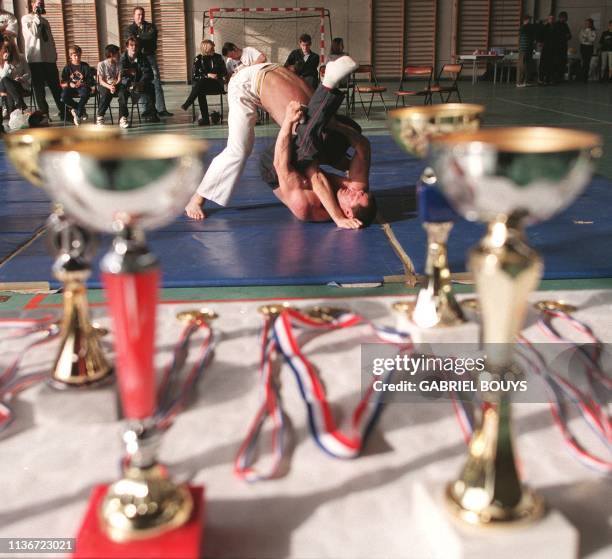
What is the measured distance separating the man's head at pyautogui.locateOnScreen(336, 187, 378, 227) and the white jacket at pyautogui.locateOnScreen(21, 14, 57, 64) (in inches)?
238

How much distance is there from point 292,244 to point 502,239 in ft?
7.05

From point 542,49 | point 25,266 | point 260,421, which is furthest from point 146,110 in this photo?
point 542,49

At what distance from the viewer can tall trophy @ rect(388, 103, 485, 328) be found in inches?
69.5

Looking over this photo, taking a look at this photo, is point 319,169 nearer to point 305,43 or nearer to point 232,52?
point 232,52

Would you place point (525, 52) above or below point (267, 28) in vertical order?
below

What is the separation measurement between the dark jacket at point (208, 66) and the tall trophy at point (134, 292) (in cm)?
753

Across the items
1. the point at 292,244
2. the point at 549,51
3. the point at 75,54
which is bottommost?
the point at 292,244

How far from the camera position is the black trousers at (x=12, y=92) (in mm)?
7289

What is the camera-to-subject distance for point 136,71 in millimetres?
8266

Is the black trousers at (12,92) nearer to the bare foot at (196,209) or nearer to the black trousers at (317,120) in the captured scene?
the bare foot at (196,209)

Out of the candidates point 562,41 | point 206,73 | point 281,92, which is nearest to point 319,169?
point 281,92

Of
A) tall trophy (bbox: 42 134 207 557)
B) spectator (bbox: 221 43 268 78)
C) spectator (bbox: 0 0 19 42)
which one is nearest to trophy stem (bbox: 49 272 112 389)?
tall trophy (bbox: 42 134 207 557)

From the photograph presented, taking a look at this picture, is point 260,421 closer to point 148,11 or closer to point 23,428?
point 23,428

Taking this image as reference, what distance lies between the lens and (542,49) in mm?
13242
